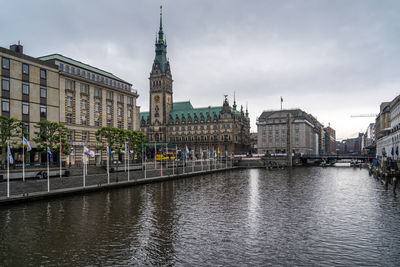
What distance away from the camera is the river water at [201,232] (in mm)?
21734

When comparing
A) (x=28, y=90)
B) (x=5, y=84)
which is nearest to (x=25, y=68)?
(x=28, y=90)

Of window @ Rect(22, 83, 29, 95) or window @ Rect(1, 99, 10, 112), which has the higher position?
window @ Rect(22, 83, 29, 95)

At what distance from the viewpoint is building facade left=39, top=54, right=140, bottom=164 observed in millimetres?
78000

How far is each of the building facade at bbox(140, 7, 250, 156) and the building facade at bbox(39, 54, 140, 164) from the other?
A: 86921mm

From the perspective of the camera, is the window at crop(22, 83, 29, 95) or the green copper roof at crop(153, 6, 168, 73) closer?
the window at crop(22, 83, 29, 95)

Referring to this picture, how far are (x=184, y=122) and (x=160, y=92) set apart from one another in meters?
21.8

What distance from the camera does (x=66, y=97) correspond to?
78.1 metres

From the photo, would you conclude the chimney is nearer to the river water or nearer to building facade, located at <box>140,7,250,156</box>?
the river water

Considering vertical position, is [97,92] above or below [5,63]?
below

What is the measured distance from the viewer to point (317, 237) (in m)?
26.7

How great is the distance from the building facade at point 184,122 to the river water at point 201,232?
13479cm

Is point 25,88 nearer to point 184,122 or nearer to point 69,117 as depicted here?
point 69,117

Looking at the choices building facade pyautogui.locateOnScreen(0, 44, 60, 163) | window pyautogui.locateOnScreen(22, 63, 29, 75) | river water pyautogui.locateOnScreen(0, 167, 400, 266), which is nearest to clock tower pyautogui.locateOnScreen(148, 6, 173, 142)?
building facade pyautogui.locateOnScreen(0, 44, 60, 163)

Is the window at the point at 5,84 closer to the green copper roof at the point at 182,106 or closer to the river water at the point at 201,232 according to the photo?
the river water at the point at 201,232
